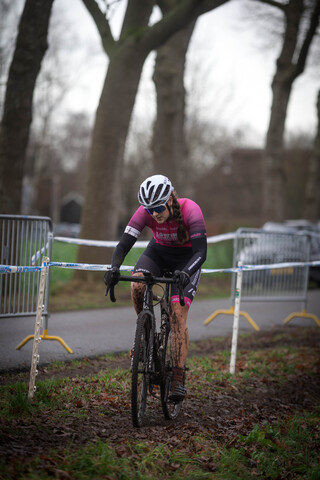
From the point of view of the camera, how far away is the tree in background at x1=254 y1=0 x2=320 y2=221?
1983 centimetres

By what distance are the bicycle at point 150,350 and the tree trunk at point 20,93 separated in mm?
5889

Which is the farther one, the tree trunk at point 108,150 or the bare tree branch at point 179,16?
the tree trunk at point 108,150

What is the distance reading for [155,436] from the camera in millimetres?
4680

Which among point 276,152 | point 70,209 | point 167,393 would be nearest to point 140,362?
point 167,393

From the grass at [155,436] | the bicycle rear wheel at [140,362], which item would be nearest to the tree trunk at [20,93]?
the grass at [155,436]

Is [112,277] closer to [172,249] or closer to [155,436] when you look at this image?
[172,249]

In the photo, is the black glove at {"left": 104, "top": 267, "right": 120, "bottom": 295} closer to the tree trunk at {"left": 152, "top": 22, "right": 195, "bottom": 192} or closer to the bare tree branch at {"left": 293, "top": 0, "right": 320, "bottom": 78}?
the tree trunk at {"left": 152, "top": 22, "right": 195, "bottom": 192}

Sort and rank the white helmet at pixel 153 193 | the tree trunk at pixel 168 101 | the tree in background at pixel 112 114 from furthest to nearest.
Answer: the tree trunk at pixel 168 101, the tree in background at pixel 112 114, the white helmet at pixel 153 193

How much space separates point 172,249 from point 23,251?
2488 millimetres

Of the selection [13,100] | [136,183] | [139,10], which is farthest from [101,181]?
[136,183]

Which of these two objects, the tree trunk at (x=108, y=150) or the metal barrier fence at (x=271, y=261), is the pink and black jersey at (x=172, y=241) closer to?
the metal barrier fence at (x=271, y=261)

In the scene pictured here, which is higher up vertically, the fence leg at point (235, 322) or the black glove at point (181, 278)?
the black glove at point (181, 278)

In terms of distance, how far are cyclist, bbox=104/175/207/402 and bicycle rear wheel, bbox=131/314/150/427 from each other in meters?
0.37

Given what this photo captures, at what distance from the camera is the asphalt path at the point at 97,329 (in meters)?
7.11
